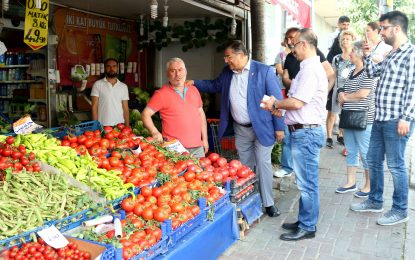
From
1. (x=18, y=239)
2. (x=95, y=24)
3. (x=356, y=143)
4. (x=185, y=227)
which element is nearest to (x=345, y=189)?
(x=356, y=143)

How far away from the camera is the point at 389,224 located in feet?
17.0

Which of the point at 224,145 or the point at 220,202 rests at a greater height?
the point at 224,145

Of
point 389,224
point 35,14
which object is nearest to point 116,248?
point 389,224

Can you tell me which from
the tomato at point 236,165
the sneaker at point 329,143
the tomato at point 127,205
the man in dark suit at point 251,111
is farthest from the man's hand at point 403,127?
the sneaker at point 329,143

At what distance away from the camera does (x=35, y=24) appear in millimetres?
6996

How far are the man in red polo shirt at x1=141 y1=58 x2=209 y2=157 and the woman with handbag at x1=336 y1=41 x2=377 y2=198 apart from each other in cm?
212

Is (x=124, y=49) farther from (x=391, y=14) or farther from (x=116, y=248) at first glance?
(x=116, y=248)

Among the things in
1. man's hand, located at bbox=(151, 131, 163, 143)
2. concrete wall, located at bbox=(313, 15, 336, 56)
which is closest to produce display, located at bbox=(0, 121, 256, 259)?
man's hand, located at bbox=(151, 131, 163, 143)

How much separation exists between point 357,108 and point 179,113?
250 centimetres

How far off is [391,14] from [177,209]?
10.5 ft

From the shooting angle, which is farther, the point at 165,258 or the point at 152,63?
the point at 152,63

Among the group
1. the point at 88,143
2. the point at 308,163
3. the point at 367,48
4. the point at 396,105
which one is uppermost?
the point at 367,48

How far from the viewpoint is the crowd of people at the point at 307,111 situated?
450cm

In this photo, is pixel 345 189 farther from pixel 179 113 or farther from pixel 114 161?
pixel 114 161
